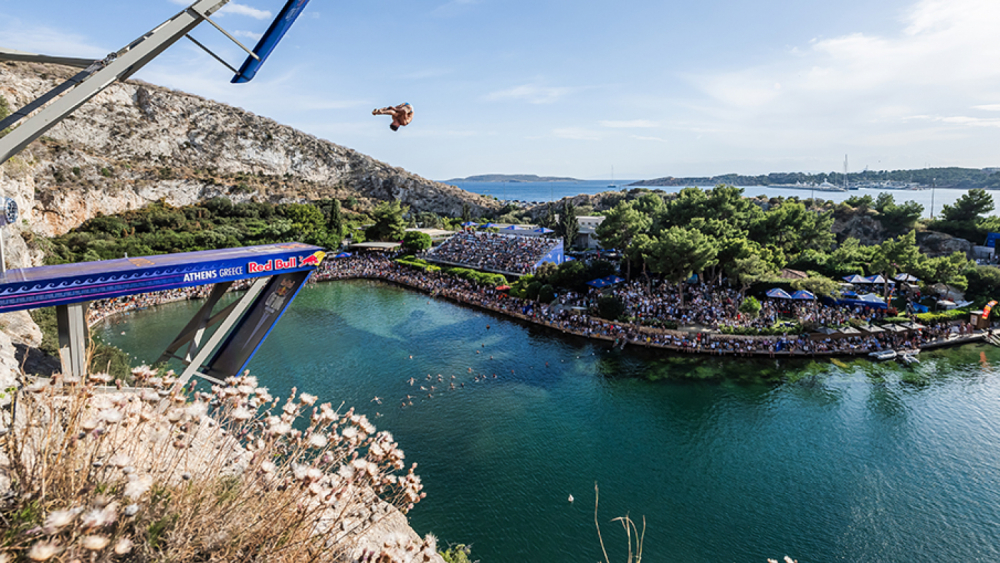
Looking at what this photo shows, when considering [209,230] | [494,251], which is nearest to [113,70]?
[494,251]

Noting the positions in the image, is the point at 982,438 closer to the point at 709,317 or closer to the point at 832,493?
the point at 832,493

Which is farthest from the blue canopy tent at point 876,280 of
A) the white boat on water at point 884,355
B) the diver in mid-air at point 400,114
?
the diver in mid-air at point 400,114

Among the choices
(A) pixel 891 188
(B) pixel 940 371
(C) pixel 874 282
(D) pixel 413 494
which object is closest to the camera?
(D) pixel 413 494

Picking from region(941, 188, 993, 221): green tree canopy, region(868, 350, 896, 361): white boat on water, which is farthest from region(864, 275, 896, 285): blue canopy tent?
region(941, 188, 993, 221): green tree canopy

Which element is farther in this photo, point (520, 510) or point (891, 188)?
point (891, 188)

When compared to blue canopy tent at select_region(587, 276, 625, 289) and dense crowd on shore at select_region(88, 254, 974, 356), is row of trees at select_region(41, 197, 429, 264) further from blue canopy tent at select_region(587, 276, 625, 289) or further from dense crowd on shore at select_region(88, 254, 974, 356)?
blue canopy tent at select_region(587, 276, 625, 289)

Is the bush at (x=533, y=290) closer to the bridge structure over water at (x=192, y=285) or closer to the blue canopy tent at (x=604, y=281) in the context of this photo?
the blue canopy tent at (x=604, y=281)

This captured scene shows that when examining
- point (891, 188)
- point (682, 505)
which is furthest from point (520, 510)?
point (891, 188)

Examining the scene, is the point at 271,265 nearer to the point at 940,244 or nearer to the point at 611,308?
the point at 611,308
